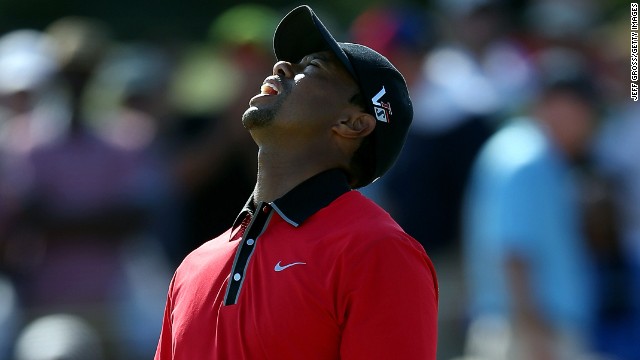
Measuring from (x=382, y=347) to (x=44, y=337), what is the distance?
139 inches

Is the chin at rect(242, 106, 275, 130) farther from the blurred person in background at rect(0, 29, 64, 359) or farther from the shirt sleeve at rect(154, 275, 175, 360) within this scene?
the blurred person in background at rect(0, 29, 64, 359)

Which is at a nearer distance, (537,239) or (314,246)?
(314,246)

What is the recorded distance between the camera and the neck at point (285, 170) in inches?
137

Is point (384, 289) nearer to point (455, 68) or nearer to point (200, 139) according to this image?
point (200, 139)

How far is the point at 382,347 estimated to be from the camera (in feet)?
9.91

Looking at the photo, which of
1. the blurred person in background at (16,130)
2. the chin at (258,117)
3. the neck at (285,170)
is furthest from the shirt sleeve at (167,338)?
the blurred person in background at (16,130)

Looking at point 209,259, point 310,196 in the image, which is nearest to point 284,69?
point 310,196

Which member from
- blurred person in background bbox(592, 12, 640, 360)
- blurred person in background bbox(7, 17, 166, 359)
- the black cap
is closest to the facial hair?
the black cap

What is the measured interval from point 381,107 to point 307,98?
0.23 meters

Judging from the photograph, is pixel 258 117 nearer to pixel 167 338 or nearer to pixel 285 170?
pixel 285 170

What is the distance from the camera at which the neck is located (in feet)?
11.4

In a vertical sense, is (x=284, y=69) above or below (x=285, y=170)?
above

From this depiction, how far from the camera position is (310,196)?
3377mm

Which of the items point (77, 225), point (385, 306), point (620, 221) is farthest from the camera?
point (620, 221)
